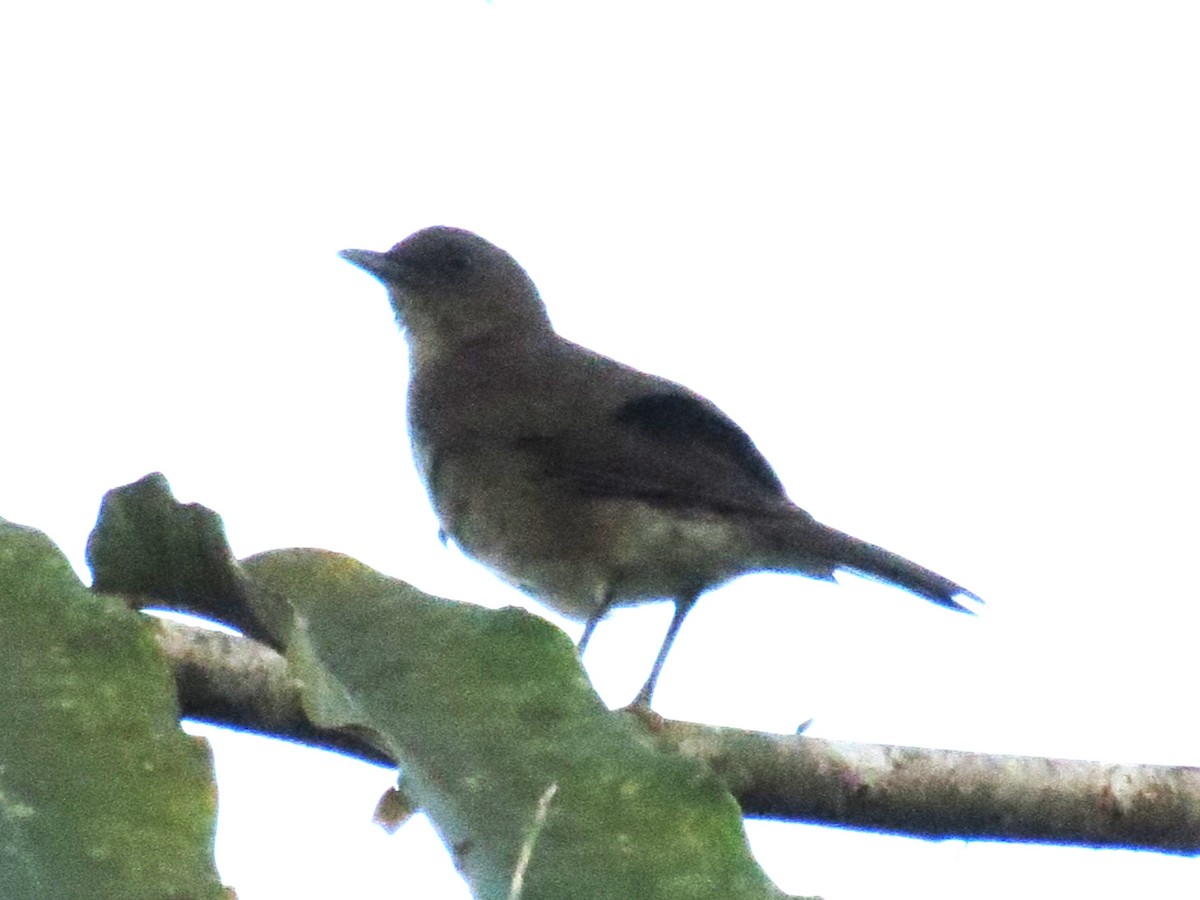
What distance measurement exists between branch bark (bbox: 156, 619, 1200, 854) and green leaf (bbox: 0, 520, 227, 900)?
0.98 m

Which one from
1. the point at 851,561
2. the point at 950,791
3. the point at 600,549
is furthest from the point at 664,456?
the point at 950,791

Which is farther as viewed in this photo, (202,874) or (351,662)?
(351,662)

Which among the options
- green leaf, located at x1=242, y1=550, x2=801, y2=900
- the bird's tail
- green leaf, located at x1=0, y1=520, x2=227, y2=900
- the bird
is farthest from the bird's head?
green leaf, located at x1=0, y1=520, x2=227, y2=900

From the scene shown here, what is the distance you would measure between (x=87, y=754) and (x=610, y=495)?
3412 mm

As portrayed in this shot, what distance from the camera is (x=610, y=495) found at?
490 cm

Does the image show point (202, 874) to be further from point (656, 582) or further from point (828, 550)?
point (656, 582)

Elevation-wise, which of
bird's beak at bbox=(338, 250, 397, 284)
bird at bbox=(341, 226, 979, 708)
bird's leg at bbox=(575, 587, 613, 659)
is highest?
bird's beak at bbox=(338, 250, 397, 284)

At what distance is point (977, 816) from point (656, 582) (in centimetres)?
248

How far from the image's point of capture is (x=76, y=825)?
1.42m

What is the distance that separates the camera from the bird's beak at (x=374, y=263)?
655cm

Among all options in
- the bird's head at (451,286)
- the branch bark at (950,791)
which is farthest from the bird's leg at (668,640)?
the branch bark at (950,791)

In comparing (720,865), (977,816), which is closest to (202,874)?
(720,865)

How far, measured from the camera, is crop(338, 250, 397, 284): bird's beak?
6547 millimetres

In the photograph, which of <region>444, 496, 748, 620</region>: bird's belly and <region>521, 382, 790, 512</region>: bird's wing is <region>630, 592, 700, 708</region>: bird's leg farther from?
<region>521, 382, 790, 512</region>: bird's wing
